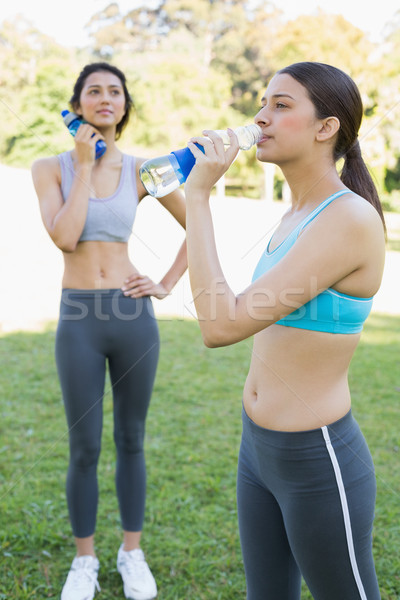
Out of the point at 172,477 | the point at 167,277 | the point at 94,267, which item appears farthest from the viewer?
the point at 172,477

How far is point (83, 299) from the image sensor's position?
8.04 ft

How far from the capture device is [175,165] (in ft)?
5.42

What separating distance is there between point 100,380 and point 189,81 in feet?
95.3

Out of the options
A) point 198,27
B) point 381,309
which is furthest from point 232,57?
point 381,309

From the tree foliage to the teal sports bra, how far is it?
585 inches

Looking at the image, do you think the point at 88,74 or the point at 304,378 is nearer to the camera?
the point at 304,378

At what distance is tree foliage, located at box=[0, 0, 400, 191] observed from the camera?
19109 millimetres

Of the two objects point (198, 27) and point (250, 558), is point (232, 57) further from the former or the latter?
point (250, 558)

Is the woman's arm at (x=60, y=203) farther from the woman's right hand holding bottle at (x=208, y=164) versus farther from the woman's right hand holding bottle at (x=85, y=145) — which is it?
the woman's right hand holding bottle at (x=208, y=164)

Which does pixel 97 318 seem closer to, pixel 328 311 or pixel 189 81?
pixel 328 311

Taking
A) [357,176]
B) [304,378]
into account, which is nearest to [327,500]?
[304,378]

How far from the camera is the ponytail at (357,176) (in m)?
1.53

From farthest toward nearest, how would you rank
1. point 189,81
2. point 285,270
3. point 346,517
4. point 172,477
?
point 189,81
point 172,477
point 346,517
point 285,270

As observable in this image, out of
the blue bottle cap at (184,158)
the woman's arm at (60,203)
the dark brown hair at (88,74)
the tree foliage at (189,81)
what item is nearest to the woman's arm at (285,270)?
the blue bottle cap at (184,158)
